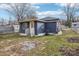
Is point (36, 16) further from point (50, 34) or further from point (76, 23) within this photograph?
point (76, 23)

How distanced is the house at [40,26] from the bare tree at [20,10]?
6 cm

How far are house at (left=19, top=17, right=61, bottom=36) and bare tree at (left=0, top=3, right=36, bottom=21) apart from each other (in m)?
0.06

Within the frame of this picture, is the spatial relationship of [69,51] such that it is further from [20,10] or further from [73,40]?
[20,10]

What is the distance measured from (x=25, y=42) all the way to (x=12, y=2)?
1.48 ft

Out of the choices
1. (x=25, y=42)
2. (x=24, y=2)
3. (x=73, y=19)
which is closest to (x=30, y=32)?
(x=25, y=42)

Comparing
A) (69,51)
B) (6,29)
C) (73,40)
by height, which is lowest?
(69,51)

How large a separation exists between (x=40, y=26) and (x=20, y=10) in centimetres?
28

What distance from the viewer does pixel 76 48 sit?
221 cm

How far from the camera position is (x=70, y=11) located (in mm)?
2240

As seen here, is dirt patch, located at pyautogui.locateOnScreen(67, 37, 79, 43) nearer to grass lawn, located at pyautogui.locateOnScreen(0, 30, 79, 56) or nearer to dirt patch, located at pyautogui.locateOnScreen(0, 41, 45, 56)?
grass lawn, located at pyautogui.locateOnScreen(0, 30, 79, 56)

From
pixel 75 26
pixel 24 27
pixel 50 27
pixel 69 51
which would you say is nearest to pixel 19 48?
pixel 24 27

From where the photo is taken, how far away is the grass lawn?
7.25 feet

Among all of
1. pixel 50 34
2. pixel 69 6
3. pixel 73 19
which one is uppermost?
pixel 69 6

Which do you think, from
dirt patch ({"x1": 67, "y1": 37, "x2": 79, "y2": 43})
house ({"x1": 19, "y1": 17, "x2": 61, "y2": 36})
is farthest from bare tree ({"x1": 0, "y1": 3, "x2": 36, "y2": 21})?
dirt patch ({"x1": 67, "y1": 37, "x2": 79, "y2": 43})
